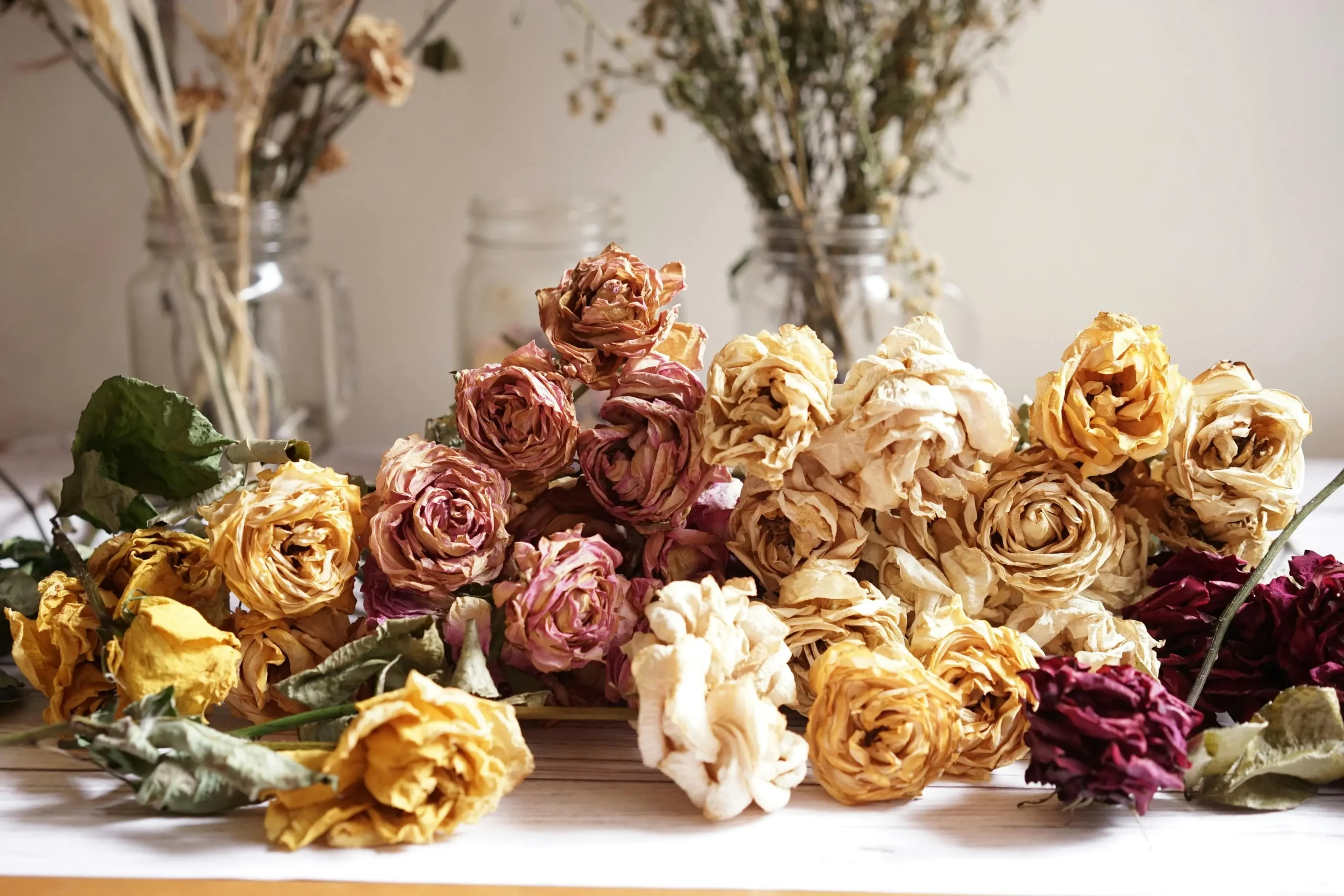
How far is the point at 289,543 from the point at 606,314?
0.54 ft

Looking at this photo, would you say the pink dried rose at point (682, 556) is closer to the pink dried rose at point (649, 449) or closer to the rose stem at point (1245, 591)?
the pink dried rose at point (649, 449)

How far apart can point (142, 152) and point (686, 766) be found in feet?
2.73

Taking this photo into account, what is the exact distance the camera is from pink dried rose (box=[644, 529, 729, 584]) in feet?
1.81

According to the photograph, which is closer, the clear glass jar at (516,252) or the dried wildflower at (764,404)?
the dried wildflower at (764,404)

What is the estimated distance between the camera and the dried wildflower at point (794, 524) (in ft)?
1.72

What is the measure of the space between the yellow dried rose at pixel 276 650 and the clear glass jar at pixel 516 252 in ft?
2.06

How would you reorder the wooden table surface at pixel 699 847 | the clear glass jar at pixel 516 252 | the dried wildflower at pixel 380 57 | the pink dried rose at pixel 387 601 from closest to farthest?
the wooden table surface at pixel 699 847 → the pink dried rose at pixel 387 601 → the dried wildflower at pixel 380 57 → the clear glass jar at pixel 516 252

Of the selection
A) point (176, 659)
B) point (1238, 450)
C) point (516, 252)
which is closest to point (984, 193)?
point (516, 252)

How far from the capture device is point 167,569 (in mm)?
556

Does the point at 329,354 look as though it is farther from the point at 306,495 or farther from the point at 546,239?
the point at 306,495

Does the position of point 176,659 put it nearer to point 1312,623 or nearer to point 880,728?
point 880,728

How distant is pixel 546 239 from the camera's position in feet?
3.86

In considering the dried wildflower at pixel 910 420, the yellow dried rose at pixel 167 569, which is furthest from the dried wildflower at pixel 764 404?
the yellow dried rose at pixel 167 569

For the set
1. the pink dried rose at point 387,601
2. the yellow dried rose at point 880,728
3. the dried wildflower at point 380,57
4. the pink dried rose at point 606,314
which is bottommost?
the yellow dried rose at point 880,728
